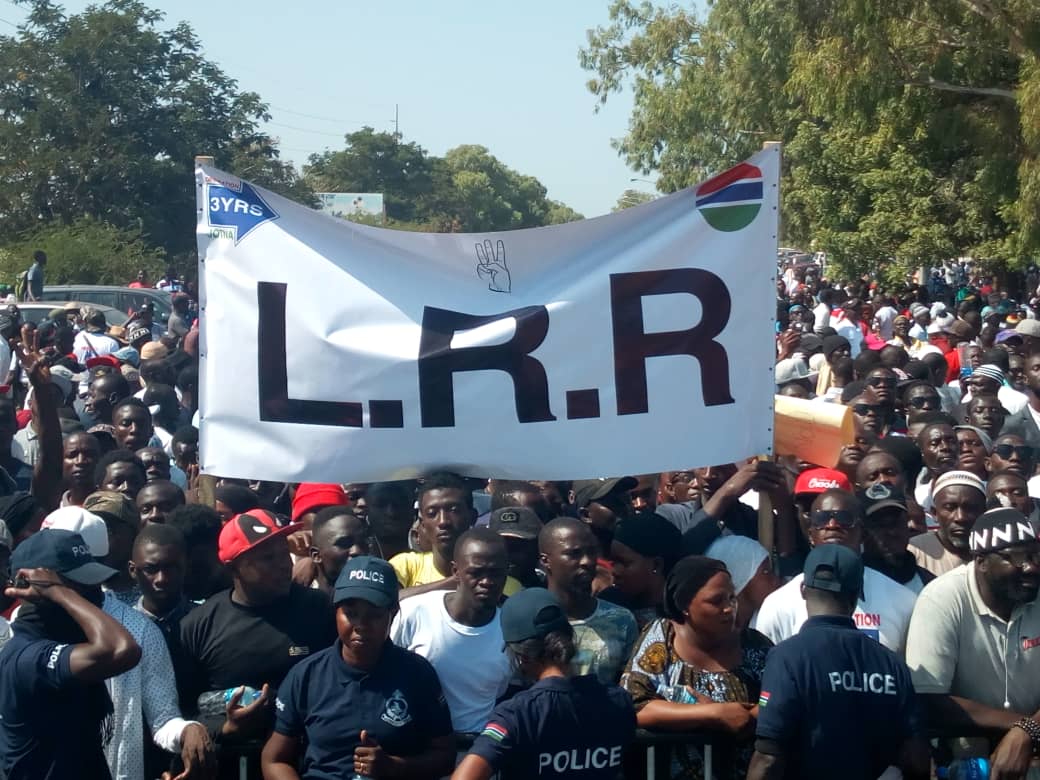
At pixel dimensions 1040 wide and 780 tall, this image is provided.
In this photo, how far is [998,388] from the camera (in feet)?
32.7

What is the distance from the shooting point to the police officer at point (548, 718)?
399 centimetres

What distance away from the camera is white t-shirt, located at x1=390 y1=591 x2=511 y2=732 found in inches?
190

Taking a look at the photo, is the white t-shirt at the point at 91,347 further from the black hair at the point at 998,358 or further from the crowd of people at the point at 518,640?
the black hair at the point at 998,358

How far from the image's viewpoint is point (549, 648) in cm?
412

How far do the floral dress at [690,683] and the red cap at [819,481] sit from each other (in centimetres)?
162

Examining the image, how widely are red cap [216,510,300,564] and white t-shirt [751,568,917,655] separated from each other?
167 centimetres

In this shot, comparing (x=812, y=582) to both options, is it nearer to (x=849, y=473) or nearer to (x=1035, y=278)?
(x=849, y=473)

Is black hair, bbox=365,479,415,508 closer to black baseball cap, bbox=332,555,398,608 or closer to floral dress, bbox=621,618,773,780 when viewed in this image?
black baseball cap, bbox=332,555,398,608

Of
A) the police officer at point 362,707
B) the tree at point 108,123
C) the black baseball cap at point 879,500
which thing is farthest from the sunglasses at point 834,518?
the tree at point 108,123

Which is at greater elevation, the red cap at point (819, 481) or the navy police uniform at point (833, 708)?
the red cap at point (819, 481)

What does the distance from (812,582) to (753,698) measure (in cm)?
41

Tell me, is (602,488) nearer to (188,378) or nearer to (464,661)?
(464,661)

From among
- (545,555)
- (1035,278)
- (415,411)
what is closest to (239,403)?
(415,411)

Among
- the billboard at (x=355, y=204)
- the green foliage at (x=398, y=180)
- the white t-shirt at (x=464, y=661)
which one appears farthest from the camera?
the green foliage at (x=398, y=180)
